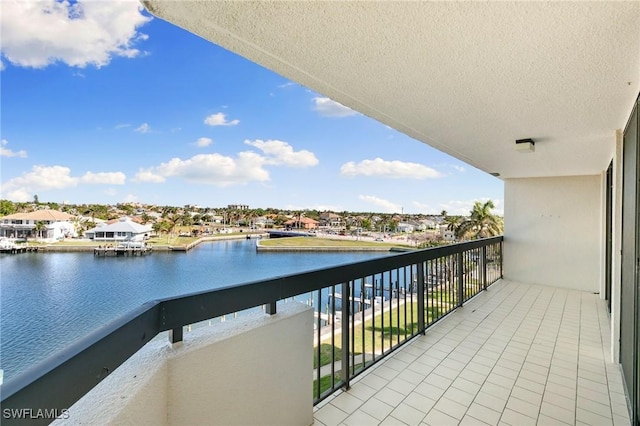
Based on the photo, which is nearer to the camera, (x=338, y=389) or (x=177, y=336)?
(x=177, y=336)

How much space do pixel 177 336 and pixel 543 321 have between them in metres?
4.72

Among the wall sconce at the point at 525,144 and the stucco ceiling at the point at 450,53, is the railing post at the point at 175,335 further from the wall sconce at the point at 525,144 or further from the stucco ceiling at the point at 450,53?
the wall sconce at the point at 525,144

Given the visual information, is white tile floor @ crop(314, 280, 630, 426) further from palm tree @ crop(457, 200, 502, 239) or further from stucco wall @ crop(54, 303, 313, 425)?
palm tree @ crop(457, 200, 502, 239)

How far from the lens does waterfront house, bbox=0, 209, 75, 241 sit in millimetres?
14352

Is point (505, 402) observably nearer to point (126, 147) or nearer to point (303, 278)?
point (303, 278)

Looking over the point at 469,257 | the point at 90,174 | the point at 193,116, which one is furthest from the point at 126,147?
the point at 469,257

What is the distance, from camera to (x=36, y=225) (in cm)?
1484

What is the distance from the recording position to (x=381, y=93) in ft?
7.52

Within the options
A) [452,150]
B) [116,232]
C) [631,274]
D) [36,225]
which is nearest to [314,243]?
[116,232]

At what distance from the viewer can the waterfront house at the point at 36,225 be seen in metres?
14.4

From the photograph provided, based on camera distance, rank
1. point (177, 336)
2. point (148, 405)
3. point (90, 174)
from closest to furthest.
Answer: point (148, 405), point (177, 336), point (90, 174)

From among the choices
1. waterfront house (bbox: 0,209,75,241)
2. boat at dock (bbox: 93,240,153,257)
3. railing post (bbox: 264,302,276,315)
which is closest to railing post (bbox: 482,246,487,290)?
railing post (bbox: 264,302,276,315)

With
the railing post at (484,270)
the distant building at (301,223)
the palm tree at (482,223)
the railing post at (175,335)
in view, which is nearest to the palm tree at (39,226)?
the distant building at (301,223)

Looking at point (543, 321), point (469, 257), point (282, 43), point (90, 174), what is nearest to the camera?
point (282, 43)
